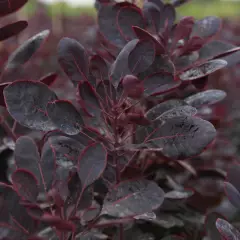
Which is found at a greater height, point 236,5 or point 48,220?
point 48,220

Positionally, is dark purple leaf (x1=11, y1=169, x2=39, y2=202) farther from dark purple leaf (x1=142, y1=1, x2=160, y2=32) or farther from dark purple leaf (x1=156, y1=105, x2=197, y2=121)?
dark purple leaf (x1=142, y1=1, x2=160, y2=32)

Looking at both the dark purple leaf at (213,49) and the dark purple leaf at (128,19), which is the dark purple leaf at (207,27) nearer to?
the dark purple leaf at (213,49)

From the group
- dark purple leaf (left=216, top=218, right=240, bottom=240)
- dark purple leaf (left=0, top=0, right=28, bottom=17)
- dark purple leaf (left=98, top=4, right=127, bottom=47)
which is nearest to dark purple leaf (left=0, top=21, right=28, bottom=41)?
dark purple leaf (left=0, top=0, right=28, bottom=17)

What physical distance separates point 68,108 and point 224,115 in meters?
1.22

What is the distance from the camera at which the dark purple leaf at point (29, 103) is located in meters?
0.75

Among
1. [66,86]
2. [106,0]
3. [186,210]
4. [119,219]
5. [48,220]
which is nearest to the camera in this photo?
[48,220]

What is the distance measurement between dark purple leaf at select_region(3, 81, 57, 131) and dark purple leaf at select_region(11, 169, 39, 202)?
0.35 feet

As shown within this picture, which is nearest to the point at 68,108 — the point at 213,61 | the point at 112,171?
the point at 112,171

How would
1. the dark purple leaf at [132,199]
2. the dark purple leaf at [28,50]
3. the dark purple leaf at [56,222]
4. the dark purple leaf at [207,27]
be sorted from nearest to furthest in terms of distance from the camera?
the dark purple leaf at [56,222]
the dark purple leaf at [132,199]
the dark purple leaf at [28,50]
the dark purple leaf at [207,27]

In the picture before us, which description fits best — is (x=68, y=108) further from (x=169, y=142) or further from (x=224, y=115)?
(x=224, y=115)

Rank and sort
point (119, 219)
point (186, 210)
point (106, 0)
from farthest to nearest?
point (186, 210) < point (106, 0) < point (119, 219)

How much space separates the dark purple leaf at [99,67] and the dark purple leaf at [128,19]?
0.13m

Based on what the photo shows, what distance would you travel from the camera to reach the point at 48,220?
1.99 ft

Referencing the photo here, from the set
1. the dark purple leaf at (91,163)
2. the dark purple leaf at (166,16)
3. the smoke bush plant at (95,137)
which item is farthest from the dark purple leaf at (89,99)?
the dark purple leaf at (166,16)
